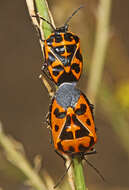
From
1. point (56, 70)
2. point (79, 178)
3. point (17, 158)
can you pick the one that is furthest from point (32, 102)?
point (79, 178)

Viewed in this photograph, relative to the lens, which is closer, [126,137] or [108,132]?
[126,137]

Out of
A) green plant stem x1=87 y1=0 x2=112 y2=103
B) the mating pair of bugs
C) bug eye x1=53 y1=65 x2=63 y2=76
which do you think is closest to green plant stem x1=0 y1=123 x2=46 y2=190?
the mating pair of bugs

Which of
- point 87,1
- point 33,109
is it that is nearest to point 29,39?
point 33,109

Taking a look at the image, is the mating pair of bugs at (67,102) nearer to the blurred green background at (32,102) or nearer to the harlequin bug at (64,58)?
the harlequin bug at (64,58)

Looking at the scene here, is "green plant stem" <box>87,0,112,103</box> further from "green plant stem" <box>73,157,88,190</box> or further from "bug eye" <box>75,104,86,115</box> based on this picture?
"green plant stem" <box>73,157,88,190</box>

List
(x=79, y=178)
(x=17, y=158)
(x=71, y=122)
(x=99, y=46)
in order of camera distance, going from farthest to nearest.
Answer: (x=99, y=46), (x=17, y=158), (x=71, y=122), (x=79, y=178)

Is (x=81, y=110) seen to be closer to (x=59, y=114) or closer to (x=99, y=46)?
(x=59, y=114)

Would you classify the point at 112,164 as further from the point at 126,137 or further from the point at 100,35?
the point at 100,35

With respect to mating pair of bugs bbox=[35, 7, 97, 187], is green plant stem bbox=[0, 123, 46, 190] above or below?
below
